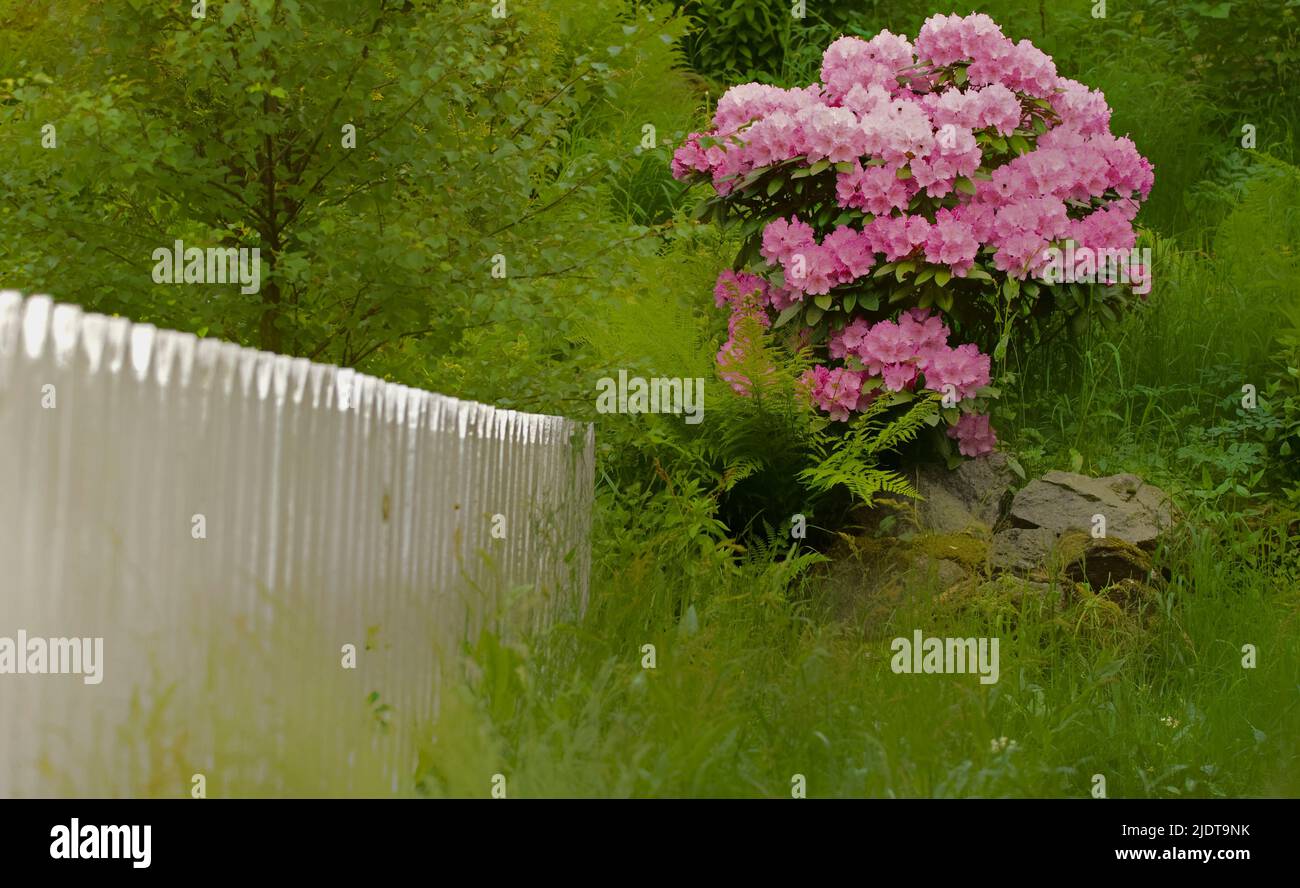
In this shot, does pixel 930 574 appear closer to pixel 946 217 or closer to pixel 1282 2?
pixel 946 217

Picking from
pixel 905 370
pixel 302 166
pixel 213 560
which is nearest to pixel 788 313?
pixel 905 370

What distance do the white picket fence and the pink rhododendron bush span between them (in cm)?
334

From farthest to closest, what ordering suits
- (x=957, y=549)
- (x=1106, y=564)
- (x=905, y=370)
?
1. (x=905, y=370)
2. (x=957, y=549)
3. (x=1106, y=564)

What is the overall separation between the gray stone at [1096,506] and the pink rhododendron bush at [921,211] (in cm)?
44

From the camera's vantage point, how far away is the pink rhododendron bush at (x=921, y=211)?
23.3ft

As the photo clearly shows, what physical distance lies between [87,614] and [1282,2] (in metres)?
11.3

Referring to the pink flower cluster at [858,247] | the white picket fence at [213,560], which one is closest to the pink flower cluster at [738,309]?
the pink flower cluster at [858,247]

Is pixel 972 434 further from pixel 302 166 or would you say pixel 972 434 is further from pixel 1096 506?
pixel 302 166

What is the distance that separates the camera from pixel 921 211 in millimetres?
7234

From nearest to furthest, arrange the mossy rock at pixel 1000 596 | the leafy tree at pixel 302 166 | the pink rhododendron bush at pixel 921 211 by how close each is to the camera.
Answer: the leafy tree at pixel 302 166 < the mossy rock at pixel 1000 596 < the pink rhododendron bush at pixel 921 211

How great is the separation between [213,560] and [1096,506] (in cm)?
499

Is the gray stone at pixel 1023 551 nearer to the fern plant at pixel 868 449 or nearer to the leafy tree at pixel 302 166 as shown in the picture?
the fern plant at pixel 868 449

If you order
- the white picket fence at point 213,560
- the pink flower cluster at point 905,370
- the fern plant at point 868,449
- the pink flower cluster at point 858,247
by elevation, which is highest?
the pink flower cluster at point 858,247
